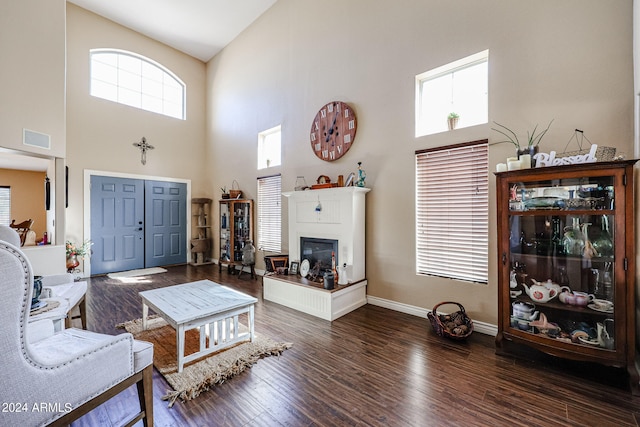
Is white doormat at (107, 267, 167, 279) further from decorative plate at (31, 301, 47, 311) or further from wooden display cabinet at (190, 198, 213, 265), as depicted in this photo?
decorative plate at (31, 301, 47, 311)

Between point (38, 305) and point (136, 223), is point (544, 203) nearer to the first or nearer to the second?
point (38, 305)

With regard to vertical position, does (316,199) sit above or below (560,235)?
above

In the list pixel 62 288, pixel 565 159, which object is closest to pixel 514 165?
pixel 565 159

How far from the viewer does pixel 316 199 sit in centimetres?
385

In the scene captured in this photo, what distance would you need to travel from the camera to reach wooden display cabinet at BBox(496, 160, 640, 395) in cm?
190

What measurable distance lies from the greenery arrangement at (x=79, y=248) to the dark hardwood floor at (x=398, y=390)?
14.0ft

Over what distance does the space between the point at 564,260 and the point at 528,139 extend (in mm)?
1133

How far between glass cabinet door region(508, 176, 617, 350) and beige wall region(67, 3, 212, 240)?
646cm

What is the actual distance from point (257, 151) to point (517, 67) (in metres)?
4.23

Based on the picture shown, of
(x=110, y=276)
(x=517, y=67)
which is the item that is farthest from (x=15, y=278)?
(x=110, y=276)

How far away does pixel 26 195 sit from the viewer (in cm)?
633

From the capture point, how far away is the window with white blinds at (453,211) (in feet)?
9.39

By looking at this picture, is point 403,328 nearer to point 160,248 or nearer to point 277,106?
point 277,106

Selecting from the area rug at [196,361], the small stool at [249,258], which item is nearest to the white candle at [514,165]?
the area rug at [196,361]
